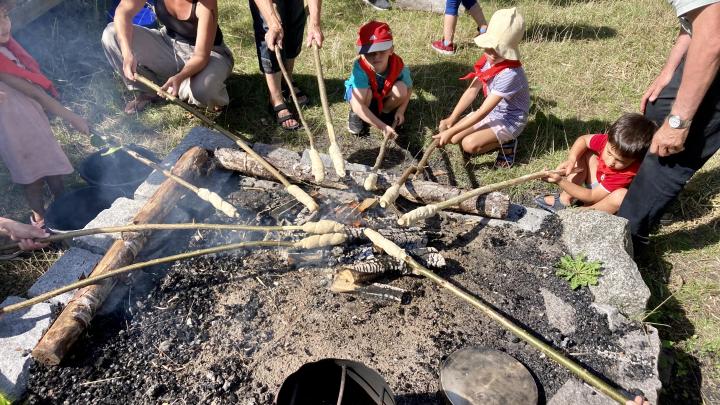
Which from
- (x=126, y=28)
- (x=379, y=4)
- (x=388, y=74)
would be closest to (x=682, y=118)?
(x=388, y=74)

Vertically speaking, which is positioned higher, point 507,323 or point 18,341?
point 507,323

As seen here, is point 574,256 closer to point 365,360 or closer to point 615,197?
point 615,197

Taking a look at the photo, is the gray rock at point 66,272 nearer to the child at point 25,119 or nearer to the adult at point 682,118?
the child at point 25,119

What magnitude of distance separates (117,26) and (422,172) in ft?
11.4

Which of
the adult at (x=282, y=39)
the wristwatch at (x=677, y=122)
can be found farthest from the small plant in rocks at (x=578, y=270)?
the adult at (x=282, y=39)

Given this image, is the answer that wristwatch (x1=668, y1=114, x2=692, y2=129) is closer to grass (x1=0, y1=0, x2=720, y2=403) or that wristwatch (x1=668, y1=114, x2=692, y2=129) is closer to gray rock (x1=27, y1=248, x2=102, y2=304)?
grass (x1=0, y1=0, x2=720, y2=403)

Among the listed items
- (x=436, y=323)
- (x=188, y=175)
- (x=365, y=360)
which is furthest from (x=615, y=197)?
(x=188, y=175)

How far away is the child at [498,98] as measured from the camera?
13.9ft

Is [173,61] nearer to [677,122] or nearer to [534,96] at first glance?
[534,96]

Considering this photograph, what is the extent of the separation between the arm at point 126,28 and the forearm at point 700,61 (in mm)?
4639

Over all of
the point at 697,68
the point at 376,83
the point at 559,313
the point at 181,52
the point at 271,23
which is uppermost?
the point at 697,68

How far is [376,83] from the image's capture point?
507 centimetres

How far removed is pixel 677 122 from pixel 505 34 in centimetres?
167

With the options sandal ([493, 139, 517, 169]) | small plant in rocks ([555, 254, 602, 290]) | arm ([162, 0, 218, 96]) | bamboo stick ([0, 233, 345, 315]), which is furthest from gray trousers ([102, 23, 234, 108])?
small plant in rocks ([555, 254, 602, 290])
